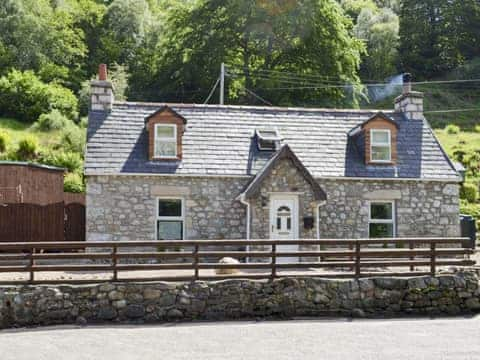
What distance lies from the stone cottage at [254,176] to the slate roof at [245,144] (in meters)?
0.04

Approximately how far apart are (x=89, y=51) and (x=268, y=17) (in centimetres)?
2071

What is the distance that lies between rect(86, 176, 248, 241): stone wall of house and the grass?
1657 centimetres

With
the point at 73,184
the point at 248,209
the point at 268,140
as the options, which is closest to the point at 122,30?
the point at 73,184

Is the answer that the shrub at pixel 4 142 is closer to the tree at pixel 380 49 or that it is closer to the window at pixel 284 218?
the window at pixel 284 218

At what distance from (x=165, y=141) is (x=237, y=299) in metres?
7.57

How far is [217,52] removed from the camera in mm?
39719

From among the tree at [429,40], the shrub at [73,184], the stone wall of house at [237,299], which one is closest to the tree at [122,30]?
the shrub at [73,184]

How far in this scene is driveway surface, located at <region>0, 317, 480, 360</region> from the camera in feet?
34.2

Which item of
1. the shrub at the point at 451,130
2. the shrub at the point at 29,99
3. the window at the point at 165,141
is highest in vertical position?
→ the shrub at the point at 29,99

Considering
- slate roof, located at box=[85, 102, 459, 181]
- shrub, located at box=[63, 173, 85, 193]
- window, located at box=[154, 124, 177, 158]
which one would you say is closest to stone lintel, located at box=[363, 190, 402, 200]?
slate roof, located at box=[85, 102, 459, 181]

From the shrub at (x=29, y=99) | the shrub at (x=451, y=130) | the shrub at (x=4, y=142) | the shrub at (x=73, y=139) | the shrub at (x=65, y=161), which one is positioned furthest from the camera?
the shrub at (x=451, y=130)

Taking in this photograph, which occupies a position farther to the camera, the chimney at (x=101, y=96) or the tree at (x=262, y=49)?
the tree at (x=262, y=49)

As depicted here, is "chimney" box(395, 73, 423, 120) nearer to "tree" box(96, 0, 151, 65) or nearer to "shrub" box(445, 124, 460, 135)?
"shrub" box(445, 124, 460, 135)

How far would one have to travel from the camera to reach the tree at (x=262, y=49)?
39.7 meters
